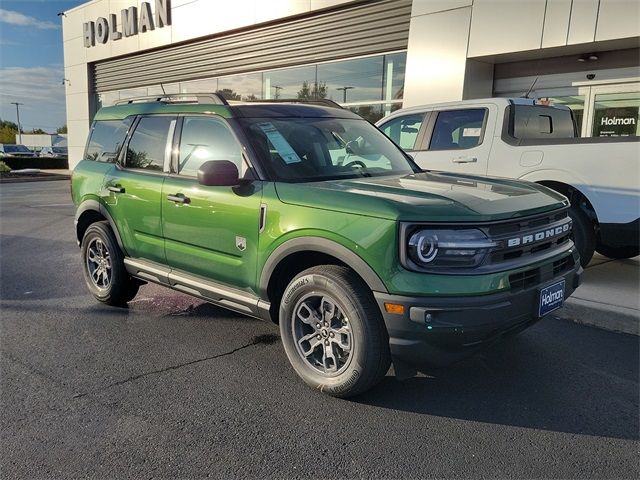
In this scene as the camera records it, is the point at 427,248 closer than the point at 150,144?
Yes

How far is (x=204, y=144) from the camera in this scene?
409 cm

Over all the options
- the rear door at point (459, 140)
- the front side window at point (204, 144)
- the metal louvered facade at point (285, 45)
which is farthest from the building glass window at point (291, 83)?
the front side window at point (204, 144)

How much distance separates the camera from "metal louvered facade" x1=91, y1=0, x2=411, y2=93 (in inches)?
486

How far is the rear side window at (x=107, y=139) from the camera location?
5.04m

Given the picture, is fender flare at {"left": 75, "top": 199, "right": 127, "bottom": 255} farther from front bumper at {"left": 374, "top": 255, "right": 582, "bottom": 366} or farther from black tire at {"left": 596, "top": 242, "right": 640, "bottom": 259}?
black tire at {"left": 596, "top": 242, "right": 640, "bottom": 259}

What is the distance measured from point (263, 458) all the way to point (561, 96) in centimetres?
986

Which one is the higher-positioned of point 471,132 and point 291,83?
point 291,83

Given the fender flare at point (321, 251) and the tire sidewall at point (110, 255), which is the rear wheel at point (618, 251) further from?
the tire sidewall at point (110, 255)

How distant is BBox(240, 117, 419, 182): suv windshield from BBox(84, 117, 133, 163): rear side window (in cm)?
178

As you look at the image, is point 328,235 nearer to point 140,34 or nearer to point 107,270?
point 107,270

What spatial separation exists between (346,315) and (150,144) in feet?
8.50

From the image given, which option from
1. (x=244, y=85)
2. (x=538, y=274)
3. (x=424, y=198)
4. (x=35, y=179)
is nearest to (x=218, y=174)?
(x=424, y=198)

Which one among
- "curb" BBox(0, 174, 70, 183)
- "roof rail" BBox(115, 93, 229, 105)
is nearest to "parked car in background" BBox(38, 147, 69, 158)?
"curb" BBox(0, 174, 70, 183)

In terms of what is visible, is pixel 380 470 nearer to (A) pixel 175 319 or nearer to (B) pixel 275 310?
(B) pixel 275 310
